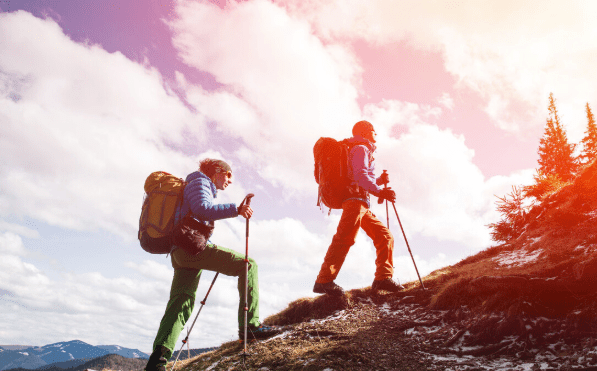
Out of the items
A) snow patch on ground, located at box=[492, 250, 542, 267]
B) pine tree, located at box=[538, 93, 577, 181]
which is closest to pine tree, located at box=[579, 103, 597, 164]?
pine tree, located at box=[538, 93, 577, 181]

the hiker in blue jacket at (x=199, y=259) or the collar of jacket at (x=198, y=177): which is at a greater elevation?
the collar of jacket at (x=198, y=177)

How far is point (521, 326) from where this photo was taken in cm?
448

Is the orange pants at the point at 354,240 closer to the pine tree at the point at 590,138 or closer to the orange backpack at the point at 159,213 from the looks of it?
the orange backpack at the point at 159,213

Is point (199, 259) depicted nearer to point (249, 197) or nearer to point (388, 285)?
point (249, 197)

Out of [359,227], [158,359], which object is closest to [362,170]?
[359,227]

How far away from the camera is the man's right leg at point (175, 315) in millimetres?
4453

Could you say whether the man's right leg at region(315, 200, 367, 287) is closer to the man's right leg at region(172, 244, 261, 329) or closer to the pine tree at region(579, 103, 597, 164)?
the man's right leg at region(172, 244, 261, 329)

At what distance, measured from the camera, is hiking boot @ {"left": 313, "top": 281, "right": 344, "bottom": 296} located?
708 cm

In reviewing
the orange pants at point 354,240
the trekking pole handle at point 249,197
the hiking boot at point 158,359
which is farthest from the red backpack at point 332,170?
the hiking boot at point 158,359

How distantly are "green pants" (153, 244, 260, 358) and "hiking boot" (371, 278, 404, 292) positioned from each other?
309 centimetres

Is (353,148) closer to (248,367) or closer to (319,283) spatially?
(319,283)

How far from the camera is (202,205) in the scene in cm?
482

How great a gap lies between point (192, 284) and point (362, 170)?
427cm

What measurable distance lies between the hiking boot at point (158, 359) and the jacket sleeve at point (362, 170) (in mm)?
4909
